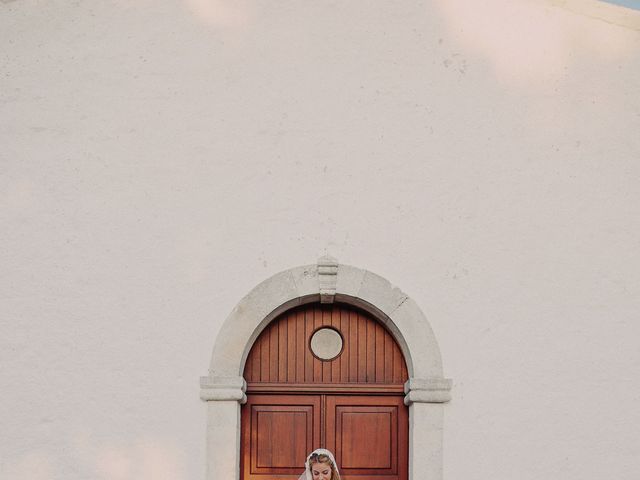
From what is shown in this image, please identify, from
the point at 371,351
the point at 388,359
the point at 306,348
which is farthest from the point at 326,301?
the point at 388,359

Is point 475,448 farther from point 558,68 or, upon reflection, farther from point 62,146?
point 62,146

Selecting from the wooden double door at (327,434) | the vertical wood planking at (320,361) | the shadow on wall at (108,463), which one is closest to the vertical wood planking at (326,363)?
the vertical wood planking at (320,361)

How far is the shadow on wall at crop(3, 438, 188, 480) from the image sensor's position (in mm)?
7148

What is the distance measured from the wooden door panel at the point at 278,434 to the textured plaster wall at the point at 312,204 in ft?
1.37

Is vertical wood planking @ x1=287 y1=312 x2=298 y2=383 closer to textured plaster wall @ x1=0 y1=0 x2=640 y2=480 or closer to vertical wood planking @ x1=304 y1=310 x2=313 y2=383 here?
vertical wood planking @ x1=304 y1=310 x2=313 y2=383

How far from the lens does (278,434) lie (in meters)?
7.48

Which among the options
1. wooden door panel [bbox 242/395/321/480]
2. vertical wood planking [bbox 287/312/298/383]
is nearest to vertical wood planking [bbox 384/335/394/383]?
wooden door panel [bbox 242/395/321/480]

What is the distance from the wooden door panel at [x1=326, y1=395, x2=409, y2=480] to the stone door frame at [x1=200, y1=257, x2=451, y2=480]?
0.15 metres

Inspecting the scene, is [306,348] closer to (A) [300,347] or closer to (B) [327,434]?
(A) [300,347]

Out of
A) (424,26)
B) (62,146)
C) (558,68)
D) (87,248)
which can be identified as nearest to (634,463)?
(558,68)

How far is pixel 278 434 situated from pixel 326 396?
40cm

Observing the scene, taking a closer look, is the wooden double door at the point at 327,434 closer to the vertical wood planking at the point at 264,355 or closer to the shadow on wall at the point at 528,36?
the vertical wood planking at the point at 264,355

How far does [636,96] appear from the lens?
7.62 meters

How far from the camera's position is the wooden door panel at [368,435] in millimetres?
7453
